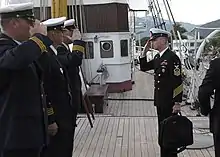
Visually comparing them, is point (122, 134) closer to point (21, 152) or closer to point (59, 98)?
point (59, 98)

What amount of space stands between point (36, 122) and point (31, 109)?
85 millimetres

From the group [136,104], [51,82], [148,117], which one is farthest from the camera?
[136,104]

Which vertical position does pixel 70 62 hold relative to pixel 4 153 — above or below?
above

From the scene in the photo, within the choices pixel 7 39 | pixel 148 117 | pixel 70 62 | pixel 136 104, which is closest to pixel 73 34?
pixel 70 62

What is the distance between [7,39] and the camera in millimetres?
2613

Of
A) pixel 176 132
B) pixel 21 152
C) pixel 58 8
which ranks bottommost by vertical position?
pixel 176 132

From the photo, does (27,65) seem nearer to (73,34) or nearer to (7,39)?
(7,39)

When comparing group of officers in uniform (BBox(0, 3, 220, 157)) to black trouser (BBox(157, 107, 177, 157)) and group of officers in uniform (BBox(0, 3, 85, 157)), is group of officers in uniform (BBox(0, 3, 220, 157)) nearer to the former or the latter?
group of officers in uniform (BBox(0, 3, 85, 157))

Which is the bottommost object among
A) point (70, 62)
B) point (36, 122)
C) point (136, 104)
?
point (136, 104)

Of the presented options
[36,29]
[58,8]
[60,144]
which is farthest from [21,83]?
[58,8]

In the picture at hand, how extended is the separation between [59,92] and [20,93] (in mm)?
1094

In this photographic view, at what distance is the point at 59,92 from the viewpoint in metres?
3.65

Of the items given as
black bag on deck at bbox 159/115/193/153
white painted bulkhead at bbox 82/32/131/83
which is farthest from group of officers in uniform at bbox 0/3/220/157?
white painted bulkhead at bbox 82/32/131/83

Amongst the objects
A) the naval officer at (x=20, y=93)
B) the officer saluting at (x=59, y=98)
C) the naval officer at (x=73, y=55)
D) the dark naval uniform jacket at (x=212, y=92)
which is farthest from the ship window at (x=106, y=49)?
the naval officer at (x=20, y=93)
